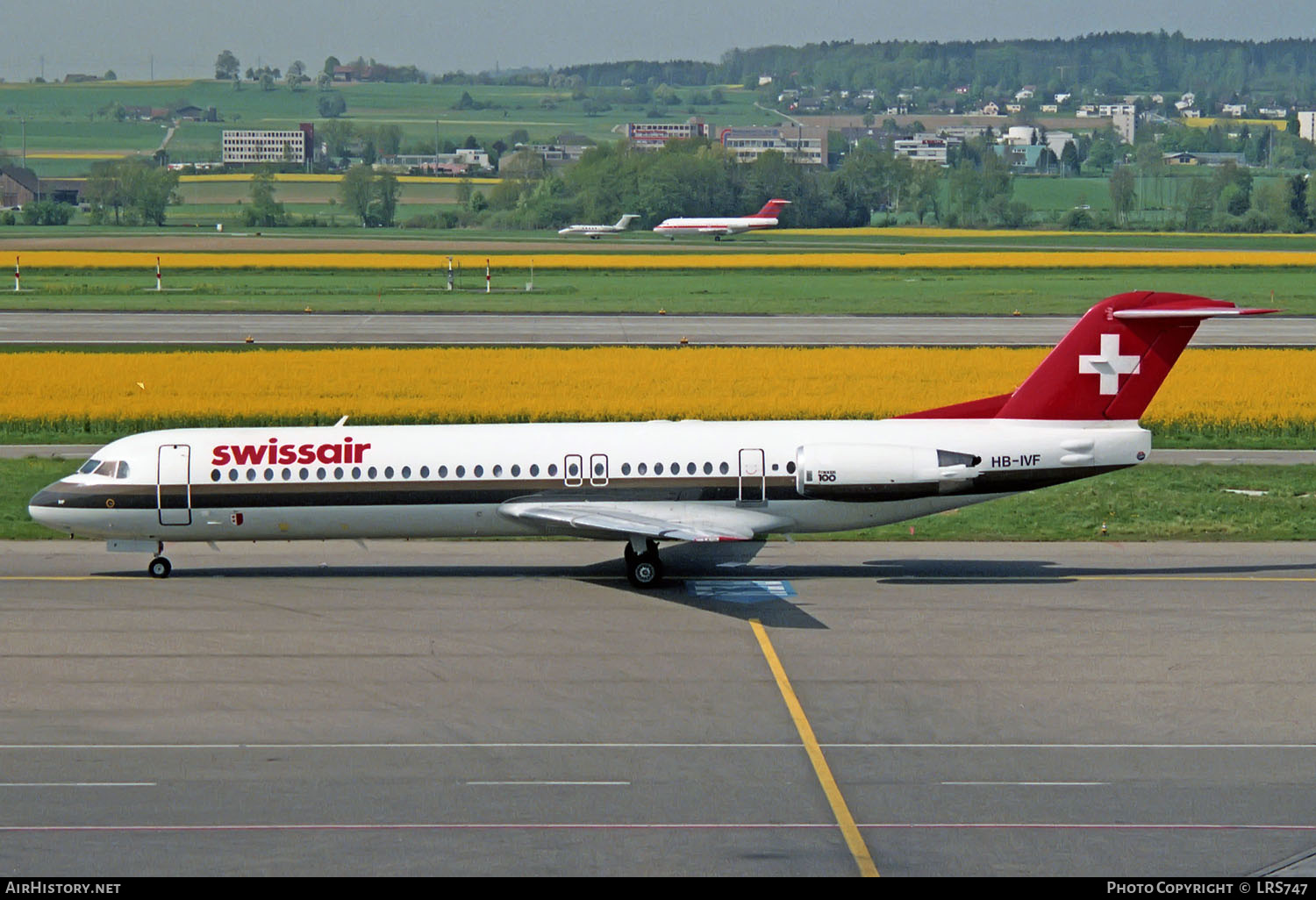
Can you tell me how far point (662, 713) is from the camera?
872 inches

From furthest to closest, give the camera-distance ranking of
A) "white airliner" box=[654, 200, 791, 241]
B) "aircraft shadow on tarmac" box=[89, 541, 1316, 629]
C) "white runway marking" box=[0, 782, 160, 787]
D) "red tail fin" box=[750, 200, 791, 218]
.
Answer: "red tail fin" box=[750, 200, 791, 218] → "white airliner" box=[654, 200, 791, 241] → "aircraft shadow on tarmac" box=[89, 541, 1316, 629] → "white runway marking" box=[0, 782, 160, 787]

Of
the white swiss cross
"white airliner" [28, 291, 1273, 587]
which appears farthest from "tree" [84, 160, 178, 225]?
the white swiss cross

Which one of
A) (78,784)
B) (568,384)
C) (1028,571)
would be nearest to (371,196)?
(568,384)

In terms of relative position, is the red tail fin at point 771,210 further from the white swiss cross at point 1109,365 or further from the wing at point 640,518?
the wing at point 640,518

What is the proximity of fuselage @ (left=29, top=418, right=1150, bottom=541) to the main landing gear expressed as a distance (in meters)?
0.67

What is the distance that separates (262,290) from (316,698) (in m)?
70.8

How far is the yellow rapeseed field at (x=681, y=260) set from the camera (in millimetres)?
110438

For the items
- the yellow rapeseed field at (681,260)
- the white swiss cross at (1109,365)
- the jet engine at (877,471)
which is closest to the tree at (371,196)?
the yellow rapeseed field at (681,260)

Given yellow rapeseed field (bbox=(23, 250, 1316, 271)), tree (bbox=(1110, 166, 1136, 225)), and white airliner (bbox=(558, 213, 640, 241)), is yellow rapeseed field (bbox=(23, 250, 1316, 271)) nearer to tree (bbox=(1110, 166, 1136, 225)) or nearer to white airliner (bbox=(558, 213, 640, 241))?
white airliner (bbox=(558, 213, 640, 241))

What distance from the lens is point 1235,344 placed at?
6644 cm

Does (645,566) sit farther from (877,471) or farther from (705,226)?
(705,226)

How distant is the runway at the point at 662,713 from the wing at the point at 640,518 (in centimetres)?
124

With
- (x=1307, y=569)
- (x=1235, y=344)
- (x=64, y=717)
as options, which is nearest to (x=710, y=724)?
(x=64, y=717)

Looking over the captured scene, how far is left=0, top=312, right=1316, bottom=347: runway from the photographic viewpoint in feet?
218
